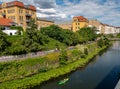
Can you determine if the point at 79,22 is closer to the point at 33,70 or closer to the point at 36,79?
the point at 33,70

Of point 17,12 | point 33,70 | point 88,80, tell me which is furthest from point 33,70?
point 17,12

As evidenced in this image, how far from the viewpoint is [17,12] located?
6625 centimetres

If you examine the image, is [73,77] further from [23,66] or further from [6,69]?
[6,69]

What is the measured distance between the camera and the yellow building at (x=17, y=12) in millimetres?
66188

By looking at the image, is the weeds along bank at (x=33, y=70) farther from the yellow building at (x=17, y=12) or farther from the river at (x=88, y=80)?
the yellow building at (x=17, y=12)

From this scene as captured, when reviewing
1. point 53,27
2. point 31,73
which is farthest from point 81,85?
point 53,27

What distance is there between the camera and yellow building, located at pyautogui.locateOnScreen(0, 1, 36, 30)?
6619 cm

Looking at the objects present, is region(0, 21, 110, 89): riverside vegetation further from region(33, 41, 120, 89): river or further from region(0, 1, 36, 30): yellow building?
region(0, 1, 36, 30): yellow building

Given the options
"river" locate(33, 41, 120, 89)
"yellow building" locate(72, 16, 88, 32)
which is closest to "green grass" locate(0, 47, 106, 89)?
"river" locate(33, 41, 120, 89)

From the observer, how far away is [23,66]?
3678cm

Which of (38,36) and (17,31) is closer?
(38,36)

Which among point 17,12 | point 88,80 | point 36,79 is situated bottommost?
point 88,80

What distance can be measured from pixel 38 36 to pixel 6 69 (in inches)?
826

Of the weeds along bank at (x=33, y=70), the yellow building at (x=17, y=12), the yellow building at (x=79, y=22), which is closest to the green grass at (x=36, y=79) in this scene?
the weeds along bank at (x=33, y=70)
